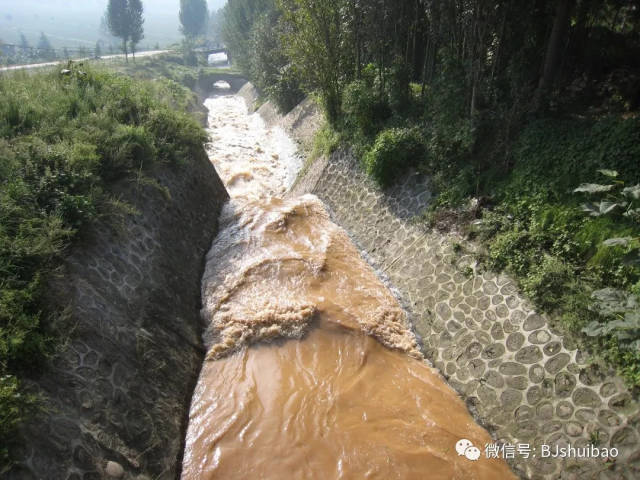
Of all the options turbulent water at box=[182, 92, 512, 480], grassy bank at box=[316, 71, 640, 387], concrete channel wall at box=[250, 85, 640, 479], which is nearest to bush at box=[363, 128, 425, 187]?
grassy bank at box=[316, 71, 640, 387]

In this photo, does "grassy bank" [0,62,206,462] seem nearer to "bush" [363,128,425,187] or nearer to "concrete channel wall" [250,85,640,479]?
"bush" [363,128,425,187]

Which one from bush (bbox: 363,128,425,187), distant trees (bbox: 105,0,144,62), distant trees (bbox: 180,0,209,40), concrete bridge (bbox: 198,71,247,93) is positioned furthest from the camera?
distant trees (bbox: 180,0,209,40)

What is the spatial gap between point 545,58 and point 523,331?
22.0 ft

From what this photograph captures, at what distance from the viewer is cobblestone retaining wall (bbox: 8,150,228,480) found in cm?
463

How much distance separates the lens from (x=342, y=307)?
26.4ft

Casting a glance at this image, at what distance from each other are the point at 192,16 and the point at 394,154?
294ft

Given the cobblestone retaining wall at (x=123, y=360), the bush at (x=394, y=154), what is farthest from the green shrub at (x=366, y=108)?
the cobblestone retaining wall at (x=123, y=360)

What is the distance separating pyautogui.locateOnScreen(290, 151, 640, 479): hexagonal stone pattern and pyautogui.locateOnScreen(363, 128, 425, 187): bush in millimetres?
636

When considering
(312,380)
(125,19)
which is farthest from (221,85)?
(312,380)

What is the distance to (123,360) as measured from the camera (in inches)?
231

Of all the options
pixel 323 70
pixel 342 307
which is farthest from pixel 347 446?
pixel 323 70

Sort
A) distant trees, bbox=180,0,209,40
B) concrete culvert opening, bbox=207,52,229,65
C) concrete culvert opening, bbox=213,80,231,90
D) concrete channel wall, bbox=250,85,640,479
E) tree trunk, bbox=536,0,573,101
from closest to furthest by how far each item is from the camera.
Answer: concrete channel wall, bbox=250,85,640,479, tree trunk, bbox=536,0,573,101, concrete culvert opening, bbox=213,80,231,90, concrete culvert opening, bbox=207,52,229,65, distant trees, bbox=180,0,209,40

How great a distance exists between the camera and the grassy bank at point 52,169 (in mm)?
4871

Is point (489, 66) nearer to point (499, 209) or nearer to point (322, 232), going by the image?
point (499, 209)
